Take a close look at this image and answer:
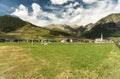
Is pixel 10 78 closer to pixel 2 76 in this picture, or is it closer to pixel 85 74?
pixel 2 76

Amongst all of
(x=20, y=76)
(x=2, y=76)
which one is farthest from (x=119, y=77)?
(x=2, y=76)

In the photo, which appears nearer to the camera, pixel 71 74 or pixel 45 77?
pixel 45 77

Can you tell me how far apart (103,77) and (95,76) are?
2.97ft

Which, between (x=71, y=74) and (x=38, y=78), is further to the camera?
(x=71, y=74)

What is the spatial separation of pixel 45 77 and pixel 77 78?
3.43 m

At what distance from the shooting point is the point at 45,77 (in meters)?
24.8

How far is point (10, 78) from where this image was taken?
80.7ft

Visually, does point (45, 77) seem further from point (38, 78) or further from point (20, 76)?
point (20, 76)

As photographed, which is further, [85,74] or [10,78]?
[85,74]

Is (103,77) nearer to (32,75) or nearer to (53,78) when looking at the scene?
(53,78)

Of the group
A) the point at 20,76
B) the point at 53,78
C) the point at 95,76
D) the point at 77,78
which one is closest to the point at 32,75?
the point at 20,76

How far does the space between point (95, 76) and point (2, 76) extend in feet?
34.0

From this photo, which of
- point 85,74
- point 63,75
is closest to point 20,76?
point 63,75

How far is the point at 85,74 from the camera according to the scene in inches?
1053
